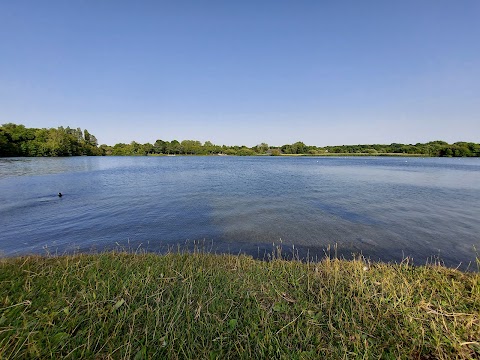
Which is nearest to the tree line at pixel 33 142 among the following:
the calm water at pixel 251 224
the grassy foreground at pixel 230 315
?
the calm water at pixel 251 224

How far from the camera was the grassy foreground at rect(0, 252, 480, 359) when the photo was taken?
319 centimetres

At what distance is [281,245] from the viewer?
1055cm

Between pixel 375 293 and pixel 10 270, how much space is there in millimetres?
8477

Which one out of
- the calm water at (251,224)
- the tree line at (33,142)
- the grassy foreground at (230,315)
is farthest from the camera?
the tree line at (33,142)

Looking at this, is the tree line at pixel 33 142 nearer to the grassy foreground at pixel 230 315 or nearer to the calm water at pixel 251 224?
the calm water at pixel 251 224

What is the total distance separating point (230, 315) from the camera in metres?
3.96

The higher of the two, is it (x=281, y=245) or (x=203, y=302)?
(x=203, y=302)

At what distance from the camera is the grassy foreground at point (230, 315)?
10.5ft

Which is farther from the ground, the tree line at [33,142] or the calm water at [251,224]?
the tree line at [33,142]

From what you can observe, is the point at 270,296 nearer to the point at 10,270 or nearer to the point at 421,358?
the point at 421,358

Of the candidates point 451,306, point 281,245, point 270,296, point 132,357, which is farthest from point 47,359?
point 281,245

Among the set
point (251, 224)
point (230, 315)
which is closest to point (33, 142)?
point (251, 224)

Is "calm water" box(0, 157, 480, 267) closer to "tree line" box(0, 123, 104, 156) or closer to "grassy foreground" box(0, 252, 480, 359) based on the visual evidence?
"grassy foreground" box(0, 252, 480, 359)

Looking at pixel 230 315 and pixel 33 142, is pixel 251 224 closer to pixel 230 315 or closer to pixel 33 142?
pixel 230 315
